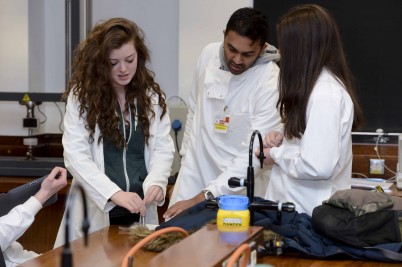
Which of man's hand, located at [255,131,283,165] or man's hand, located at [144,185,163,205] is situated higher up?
man's hand, located at [255,131,283,165]

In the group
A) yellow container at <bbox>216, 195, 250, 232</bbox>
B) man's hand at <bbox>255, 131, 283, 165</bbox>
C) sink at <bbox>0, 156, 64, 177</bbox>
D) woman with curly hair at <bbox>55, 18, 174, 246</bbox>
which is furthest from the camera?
sink at <bbox>0, 156, 64, 177</bbox>

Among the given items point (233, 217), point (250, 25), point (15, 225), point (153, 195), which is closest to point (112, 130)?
point (153, 195)

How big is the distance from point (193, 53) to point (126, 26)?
172 cm

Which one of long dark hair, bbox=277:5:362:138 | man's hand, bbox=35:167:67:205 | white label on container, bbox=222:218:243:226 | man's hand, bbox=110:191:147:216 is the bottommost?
man's hand, bbox=110:191:147:216

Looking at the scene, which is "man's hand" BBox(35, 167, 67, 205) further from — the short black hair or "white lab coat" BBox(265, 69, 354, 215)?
the short black hair

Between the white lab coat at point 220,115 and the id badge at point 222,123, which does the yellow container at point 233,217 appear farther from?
the id badge at point 222,123

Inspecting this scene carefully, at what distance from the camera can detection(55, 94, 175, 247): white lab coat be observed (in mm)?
2447

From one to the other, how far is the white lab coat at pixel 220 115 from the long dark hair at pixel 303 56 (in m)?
0.53

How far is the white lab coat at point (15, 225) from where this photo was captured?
216 centimetres

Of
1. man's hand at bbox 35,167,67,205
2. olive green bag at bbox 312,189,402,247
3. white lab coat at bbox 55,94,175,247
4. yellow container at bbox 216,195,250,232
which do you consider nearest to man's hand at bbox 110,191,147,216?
white lab coat at bbox 55,94,175,247

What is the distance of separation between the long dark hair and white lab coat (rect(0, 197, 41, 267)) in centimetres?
87

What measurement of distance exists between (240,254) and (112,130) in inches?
44.2

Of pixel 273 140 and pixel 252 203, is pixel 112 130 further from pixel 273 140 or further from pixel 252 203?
pixel 252 203

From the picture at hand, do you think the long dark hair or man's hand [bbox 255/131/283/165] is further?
man's hand [bbox 255/131/283/165]
